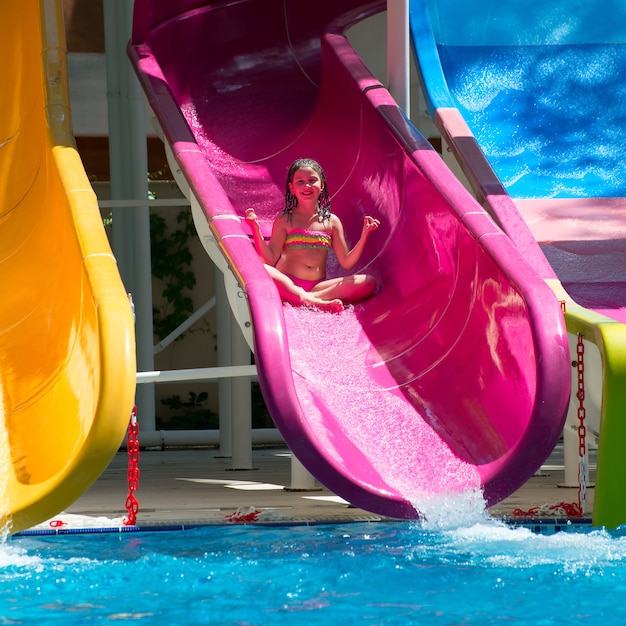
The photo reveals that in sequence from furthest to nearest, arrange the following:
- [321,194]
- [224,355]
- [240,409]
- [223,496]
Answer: [224,355] → [240,409] → [321,194] → [223,496]

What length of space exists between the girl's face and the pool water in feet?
5.09

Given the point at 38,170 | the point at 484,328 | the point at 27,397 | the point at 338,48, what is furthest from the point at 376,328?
the point at 338,48

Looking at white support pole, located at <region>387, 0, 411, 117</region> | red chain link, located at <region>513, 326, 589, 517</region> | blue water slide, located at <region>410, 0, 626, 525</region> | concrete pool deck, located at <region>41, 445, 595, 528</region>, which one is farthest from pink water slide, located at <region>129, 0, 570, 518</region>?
concrete pool deck, located at <region>41, 445, 595, 528</region>

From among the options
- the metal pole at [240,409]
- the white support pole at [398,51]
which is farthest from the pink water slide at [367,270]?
the metal pole at [240,409]

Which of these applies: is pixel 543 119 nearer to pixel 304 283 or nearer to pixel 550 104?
pixel 550 104

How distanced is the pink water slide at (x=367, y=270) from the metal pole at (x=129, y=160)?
0.49 metres

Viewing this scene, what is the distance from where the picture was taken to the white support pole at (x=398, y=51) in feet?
17.8

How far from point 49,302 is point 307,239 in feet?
3.60

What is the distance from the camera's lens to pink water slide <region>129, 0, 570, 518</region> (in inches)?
144

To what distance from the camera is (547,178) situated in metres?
5.66

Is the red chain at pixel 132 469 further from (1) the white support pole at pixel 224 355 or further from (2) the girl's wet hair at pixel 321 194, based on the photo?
(1) the white support pole at pixel 224 355

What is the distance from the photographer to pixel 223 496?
194 inches

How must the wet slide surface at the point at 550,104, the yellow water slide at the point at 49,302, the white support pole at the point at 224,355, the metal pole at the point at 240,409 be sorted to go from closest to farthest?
the yellow water slide at the point at 49,302, the wet slide surface at the point at 550,104, the metal pole at the point at 240,409, the white support pole at the point at 224,355

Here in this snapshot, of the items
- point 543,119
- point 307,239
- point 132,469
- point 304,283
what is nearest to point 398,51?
point 543,119
